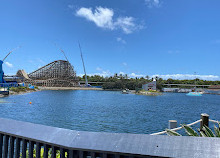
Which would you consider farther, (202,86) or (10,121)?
(202,86)

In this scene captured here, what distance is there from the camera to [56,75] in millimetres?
133500

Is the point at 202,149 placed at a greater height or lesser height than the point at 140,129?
greater

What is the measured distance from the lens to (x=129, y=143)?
4.95 ft

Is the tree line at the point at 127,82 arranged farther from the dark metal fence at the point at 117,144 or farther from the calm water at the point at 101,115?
the dark metal fence at the point at 117,144

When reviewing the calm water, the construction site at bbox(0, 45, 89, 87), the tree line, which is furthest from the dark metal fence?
the construction site at bbox(0, 45, 89, 87)

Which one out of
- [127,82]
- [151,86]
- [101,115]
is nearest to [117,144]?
[101,115]

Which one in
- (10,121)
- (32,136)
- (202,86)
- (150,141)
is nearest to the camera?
(150,141)

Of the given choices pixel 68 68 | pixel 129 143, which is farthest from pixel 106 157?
pixel 68 68

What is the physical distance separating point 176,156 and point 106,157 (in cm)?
55

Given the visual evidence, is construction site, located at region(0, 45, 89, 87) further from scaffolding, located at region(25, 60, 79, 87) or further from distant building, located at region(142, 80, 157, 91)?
distant building, located at region(142, 80, 157, 91)

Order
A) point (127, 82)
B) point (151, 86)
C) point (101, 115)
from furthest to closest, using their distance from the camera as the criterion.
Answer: point (127, 82) < point (151, 86) < point (101, 115)

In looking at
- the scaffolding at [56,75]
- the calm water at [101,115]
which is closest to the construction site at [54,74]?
the scaffolding at [56,75]

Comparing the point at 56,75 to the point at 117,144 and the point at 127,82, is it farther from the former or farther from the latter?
the point at 117,144

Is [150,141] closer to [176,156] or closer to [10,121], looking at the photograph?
[176,156]
